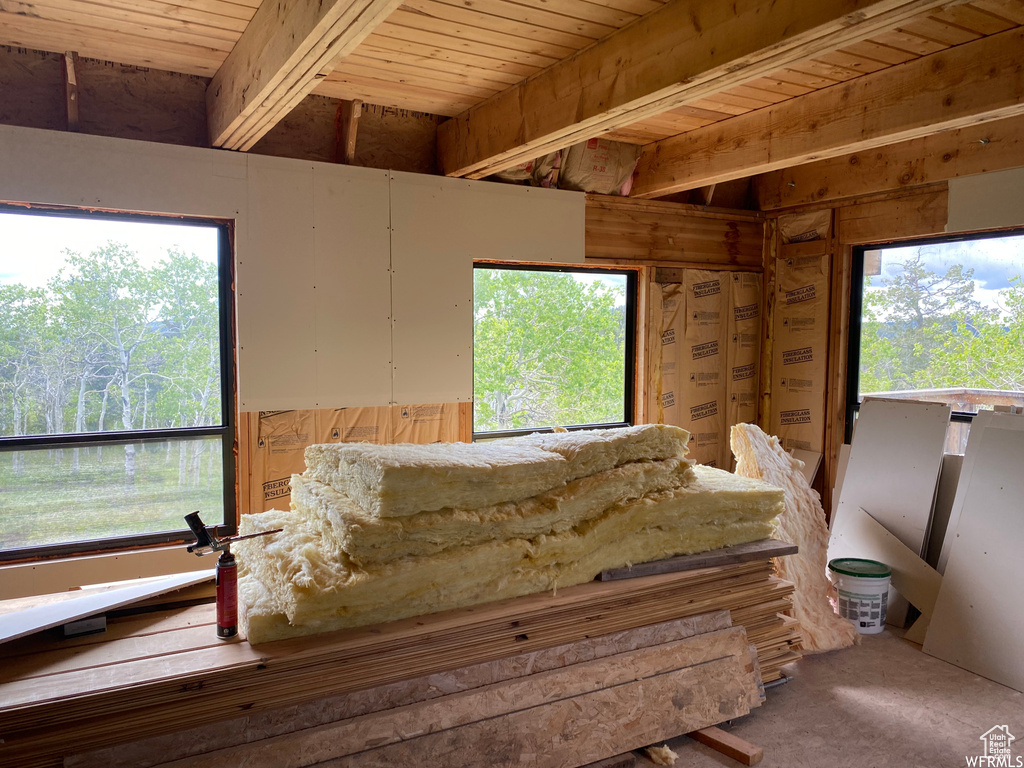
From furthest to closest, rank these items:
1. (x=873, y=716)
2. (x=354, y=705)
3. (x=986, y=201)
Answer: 1. (x=986, y=201)
2. (x=873, y=716)
3. (x=354, y=705)

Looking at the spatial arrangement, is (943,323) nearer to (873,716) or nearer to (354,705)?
(873,716)

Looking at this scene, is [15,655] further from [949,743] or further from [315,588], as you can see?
[949,743]

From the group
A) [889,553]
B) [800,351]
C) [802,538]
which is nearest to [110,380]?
[802,538]

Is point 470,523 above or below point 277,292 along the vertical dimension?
below

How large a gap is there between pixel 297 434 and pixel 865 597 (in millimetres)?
2851

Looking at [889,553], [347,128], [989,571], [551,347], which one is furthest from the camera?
[551,347]

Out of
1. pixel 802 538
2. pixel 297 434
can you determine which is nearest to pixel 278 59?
pixel 297 434

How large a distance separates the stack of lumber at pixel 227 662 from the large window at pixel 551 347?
2280 mm

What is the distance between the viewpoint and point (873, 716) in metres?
2.39

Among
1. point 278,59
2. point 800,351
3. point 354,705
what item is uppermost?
point 278,59

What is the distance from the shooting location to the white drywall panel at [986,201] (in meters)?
3.71

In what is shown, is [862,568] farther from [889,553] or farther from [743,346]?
[743,346]

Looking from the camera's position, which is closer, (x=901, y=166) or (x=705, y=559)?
(x=705, y=559)

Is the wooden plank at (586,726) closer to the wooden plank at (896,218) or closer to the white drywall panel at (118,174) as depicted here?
the white drywall panel at (118,174)
